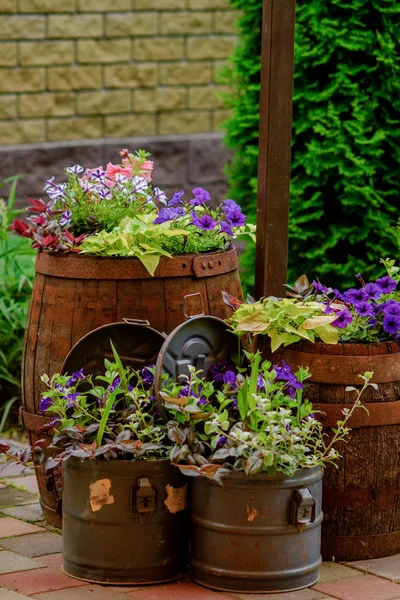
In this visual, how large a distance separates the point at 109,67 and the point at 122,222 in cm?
440

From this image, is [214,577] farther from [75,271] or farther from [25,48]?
[25,48]

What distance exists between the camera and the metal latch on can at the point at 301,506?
3123 millimetres

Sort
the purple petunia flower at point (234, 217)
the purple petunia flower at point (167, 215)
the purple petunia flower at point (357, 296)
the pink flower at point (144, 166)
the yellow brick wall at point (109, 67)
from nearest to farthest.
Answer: the purple petunia flower at point (357, 296), the purple petunia flower at point (167, 215), the purple petunia flower at point (234, 217), the pink flower at point (144, 166), the yellow brick wall at point (109, 67)

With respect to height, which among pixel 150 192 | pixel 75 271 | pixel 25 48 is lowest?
pixel 75 271

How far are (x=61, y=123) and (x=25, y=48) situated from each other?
0.57m

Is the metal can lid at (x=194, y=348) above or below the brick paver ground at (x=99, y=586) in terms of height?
above

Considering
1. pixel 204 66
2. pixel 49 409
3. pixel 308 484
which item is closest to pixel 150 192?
pixel 49 409

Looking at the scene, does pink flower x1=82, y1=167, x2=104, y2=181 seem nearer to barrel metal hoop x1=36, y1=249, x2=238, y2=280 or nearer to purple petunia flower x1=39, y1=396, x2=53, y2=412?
barrel metal hoop x1=36, y1=249, x2=238, y2=280

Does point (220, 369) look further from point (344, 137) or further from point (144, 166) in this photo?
point (344, 137)

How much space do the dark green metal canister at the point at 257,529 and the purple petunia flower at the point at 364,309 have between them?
55cm

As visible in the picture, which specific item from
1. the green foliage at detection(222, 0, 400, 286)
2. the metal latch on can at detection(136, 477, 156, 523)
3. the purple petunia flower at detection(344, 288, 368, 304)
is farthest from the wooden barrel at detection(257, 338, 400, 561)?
the green foliage at detection(222, 0, 400, 286)

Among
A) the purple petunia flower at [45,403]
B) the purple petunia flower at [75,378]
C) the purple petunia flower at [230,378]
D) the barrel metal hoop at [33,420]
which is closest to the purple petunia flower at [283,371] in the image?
the purple petunia flower at [230,378]

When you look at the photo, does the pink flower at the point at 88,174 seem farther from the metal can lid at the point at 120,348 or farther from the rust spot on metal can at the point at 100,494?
the rust spot on metal can at the point at 100,494

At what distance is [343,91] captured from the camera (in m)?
5.23
